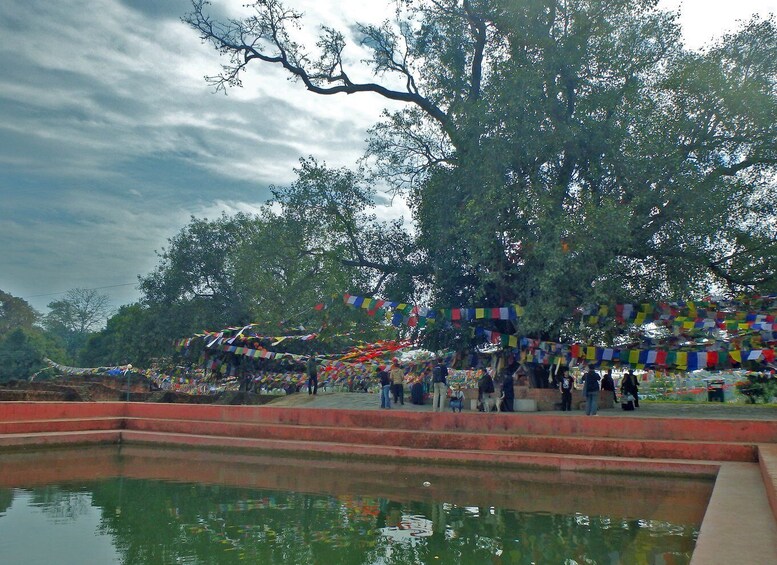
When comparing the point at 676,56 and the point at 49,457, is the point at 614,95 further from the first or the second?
the point at 49,457

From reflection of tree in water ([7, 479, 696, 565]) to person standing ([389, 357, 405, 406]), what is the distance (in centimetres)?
909

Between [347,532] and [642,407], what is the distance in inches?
532

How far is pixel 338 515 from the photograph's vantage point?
8.70 meters

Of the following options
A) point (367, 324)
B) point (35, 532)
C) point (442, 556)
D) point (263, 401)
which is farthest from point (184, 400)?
point (442, 556)

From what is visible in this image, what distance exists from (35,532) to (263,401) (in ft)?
51.8

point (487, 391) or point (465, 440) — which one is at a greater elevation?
point (487, 391)

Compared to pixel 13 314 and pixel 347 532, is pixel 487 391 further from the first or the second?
pixel 13 314

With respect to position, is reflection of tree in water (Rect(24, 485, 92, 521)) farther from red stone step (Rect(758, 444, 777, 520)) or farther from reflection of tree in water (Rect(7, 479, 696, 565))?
red stone step (Rect(758, 444, 777, 520))

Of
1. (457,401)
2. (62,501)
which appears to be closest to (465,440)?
(457,401)

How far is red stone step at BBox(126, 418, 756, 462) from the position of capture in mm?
11570

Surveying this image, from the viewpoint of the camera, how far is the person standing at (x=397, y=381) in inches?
749

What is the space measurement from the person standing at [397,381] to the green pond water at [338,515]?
20.0ft

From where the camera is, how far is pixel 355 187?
68.8 ft

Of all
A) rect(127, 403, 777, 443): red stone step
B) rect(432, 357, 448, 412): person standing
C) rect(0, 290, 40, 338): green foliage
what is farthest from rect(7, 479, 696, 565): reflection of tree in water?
rect(0, 290, 40, 338): green foliage
